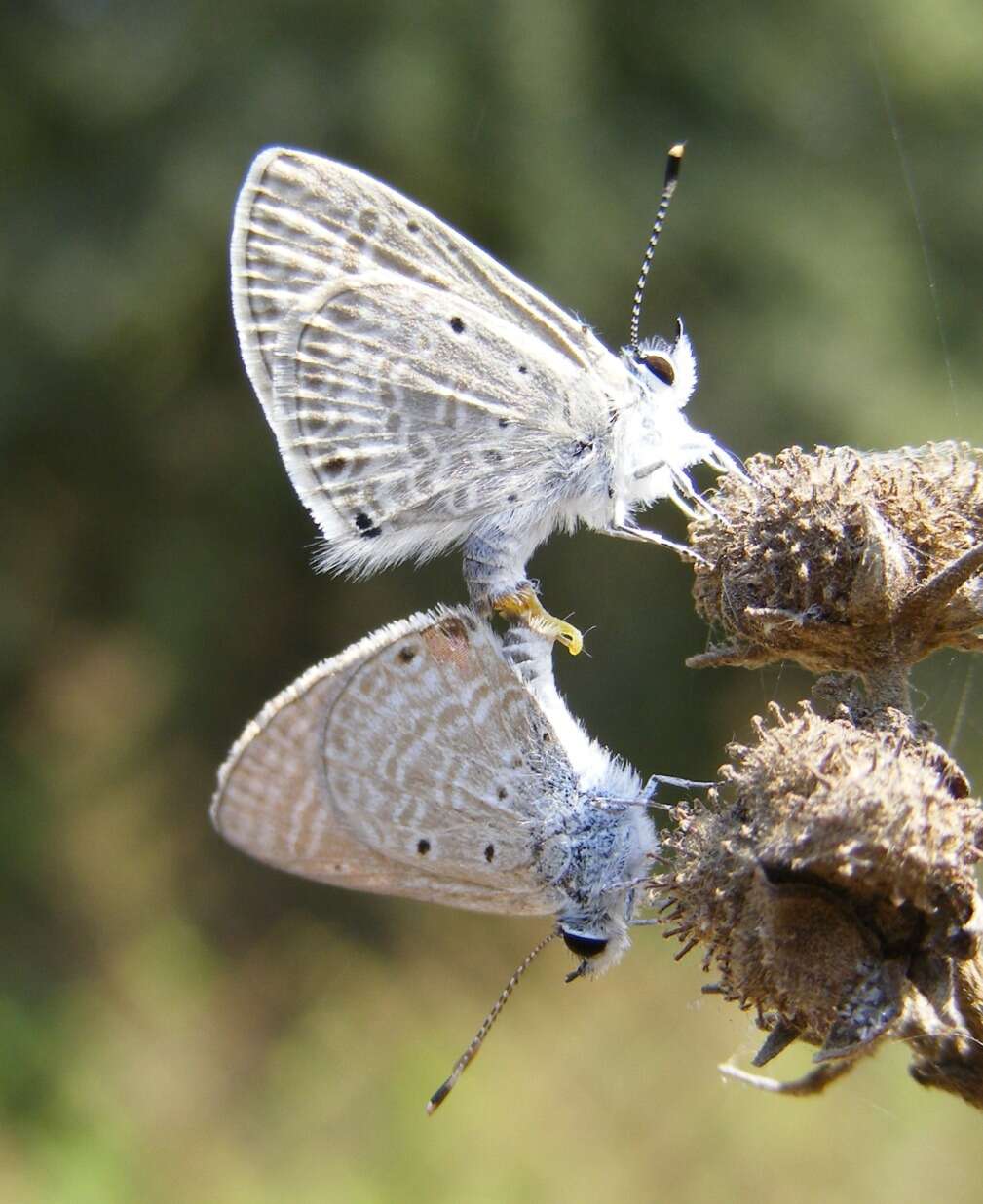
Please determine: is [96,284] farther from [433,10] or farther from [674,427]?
[674,427]

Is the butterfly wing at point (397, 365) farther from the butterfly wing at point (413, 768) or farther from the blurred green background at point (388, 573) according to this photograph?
the blurred green background at point (388, 573)

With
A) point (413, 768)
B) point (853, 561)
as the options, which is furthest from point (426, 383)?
point (853, 561)

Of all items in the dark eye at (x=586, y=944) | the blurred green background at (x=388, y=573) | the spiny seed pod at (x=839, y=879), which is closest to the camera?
the spiny seed pod at (x=839, y=879)

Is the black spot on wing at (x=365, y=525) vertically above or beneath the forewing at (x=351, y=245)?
beneath

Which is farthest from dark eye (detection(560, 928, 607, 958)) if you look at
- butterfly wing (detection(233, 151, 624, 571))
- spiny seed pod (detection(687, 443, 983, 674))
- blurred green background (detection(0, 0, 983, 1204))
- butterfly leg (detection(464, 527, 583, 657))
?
blurred green background (detection(0, 0, 983, 1204))

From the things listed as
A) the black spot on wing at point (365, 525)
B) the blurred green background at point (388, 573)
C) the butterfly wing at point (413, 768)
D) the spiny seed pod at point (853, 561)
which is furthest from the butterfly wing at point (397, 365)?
the blurred green background at point (388, 573)

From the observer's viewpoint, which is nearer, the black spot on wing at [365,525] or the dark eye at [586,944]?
the dark eye at [586,944]
